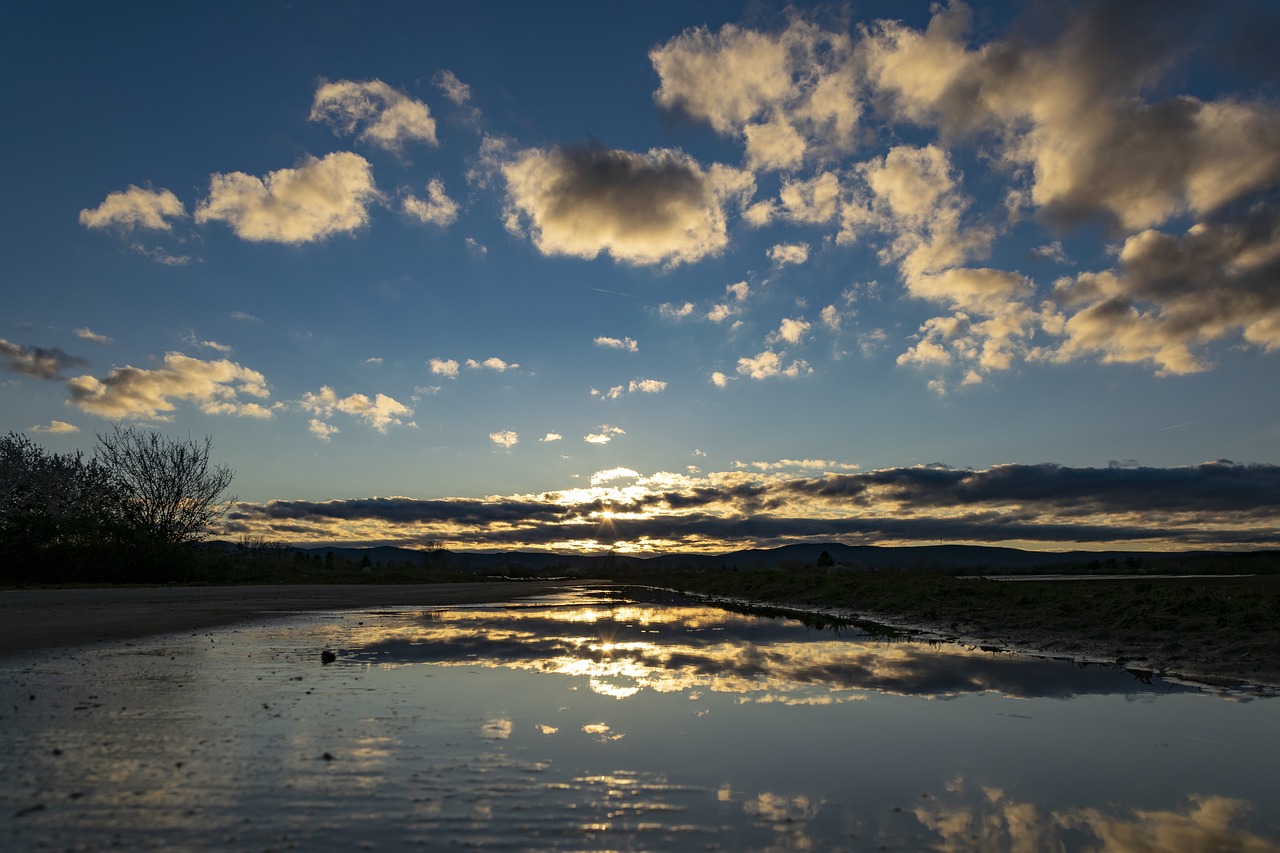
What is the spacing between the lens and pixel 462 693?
9992 millimetres

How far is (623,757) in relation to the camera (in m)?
6.84

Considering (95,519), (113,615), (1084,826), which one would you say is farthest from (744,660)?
(95,519)

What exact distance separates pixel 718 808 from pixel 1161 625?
16.1 m

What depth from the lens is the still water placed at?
194 inches

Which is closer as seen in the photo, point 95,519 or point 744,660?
point 744,660

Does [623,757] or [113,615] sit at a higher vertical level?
[623,757]

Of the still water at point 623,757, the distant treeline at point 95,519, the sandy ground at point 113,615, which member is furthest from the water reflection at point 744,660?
the distant treeline at point 95,519

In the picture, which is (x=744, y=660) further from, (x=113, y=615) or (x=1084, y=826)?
(x=113, y=615)

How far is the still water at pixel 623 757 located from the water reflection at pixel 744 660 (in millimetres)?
123

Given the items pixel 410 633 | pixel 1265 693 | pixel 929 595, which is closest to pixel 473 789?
pixel 1265 693

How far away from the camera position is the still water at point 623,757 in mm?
4930

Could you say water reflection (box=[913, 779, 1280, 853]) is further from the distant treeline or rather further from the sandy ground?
the distant treeline

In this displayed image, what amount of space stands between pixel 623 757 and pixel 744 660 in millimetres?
7509

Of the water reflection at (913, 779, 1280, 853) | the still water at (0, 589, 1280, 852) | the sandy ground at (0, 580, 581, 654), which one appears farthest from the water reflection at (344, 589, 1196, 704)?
the sandy ground at (0, 580, 581, 654)
